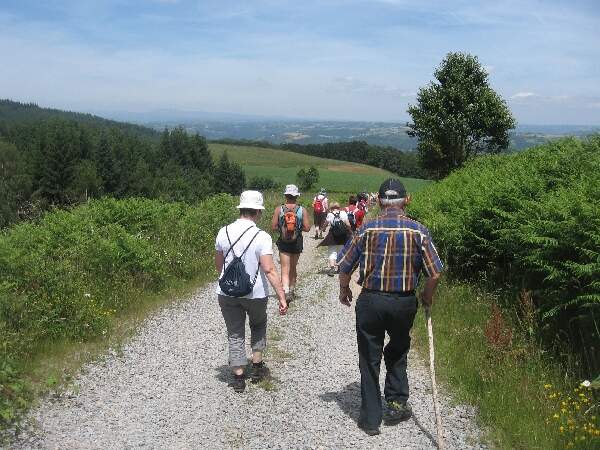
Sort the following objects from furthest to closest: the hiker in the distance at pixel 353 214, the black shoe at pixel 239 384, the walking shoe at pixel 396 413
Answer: the hiker in the distance at pixel 353 214 < the black shoe at pixel 239 384 < the walking shoe at pixel 396 413

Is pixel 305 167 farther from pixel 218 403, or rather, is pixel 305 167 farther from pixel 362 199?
pixel 218 403

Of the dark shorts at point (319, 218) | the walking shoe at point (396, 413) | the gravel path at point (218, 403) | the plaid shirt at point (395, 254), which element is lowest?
the dark shorts at point (319, 218)

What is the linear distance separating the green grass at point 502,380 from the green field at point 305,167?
6244 cm

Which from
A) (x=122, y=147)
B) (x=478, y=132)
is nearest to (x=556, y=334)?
(x=478, y=132)

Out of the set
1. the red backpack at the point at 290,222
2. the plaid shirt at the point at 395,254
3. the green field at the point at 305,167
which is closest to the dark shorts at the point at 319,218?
the red backpack at the point at 290,222

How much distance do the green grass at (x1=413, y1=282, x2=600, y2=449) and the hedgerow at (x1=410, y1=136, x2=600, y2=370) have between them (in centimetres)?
48

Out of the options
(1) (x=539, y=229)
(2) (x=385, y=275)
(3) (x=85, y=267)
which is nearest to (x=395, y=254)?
(2) (x=385, y=275)

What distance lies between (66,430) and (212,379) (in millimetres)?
1696

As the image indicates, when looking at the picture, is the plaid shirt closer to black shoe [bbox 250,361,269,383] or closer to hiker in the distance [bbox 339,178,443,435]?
hiker in the distance [bbox 339,178,443,435]

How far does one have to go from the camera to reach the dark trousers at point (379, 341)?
464cm

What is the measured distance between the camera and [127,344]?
7.26m

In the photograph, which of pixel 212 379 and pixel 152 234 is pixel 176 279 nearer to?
pixel 152 234

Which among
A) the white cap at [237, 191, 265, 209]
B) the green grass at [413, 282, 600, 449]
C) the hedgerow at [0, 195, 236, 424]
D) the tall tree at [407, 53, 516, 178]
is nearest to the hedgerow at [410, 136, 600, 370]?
the green grass at [413, 282, 600, 449]

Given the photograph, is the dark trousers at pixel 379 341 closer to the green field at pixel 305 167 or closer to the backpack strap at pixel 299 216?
the backpack strap at pixel 299 216
